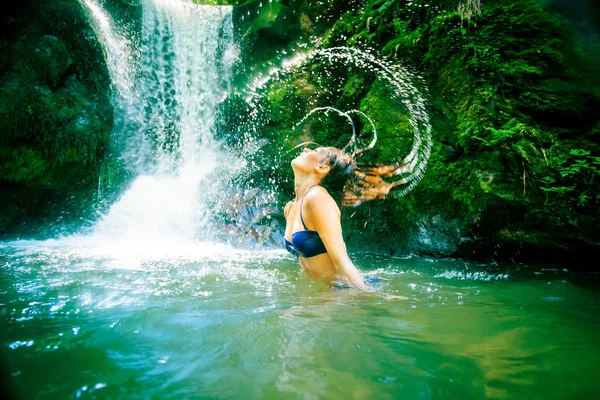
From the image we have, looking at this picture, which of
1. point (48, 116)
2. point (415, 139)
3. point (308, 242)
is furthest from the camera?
point (48, 116)

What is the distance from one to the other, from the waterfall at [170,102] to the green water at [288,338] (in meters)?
4.99

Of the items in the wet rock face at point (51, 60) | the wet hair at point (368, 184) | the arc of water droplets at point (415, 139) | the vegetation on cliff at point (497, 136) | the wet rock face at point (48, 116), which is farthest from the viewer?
the wet rock face at point (51, 60)

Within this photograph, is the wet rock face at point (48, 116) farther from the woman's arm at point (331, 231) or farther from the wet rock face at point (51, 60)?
the woman's arm at point (331, 231)

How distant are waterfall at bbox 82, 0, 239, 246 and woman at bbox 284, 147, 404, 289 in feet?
16.3

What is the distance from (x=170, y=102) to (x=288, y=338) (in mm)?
10082

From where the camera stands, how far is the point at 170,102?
9922 millimetres

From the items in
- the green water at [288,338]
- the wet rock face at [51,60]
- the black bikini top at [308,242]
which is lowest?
the green water at [288,338]

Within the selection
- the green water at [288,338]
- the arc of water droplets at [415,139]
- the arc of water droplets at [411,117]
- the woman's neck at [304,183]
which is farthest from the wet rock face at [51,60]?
the arc of water droplets at [415,139]

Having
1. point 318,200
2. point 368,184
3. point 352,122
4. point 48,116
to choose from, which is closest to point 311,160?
point 318,200

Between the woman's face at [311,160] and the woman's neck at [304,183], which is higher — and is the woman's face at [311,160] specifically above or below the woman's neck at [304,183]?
above

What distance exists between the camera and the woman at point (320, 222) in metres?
2.66

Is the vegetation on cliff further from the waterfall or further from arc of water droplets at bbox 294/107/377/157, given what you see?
the waterfall

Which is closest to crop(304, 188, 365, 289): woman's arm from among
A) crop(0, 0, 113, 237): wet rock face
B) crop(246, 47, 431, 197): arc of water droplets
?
crop(246, 47, 431, 197): arc of water droplets

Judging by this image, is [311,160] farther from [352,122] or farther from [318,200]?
[352,122]
